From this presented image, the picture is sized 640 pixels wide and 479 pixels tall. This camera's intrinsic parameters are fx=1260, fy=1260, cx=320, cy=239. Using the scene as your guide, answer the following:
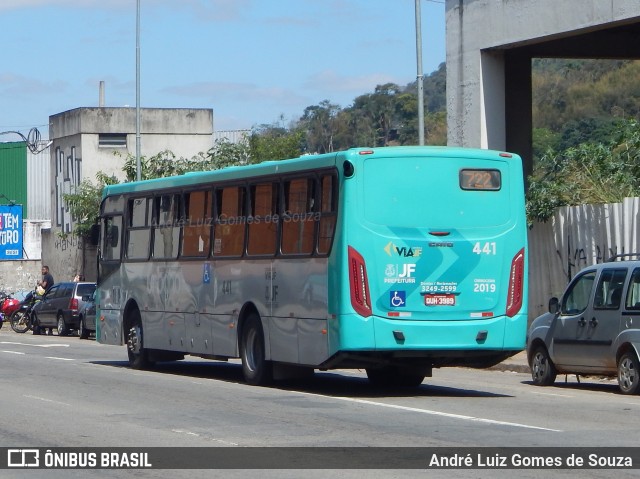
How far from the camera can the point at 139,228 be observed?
2208 cm

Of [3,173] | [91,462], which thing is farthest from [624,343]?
[3,173]

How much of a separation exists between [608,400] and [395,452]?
604 cm

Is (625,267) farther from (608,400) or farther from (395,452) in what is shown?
(395,452)

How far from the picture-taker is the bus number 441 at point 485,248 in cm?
1625

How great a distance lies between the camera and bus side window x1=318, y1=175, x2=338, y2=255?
16047 mm

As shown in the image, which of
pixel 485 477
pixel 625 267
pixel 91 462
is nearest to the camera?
pixel 485 477

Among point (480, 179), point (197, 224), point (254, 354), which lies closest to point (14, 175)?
point (197, 224)

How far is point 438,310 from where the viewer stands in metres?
16.0

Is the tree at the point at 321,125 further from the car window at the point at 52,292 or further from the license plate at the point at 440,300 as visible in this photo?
the license plate at the point at 440,300

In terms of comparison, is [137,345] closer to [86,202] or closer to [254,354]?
[254,354]

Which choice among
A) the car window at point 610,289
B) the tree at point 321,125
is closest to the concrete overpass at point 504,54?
the car window at point 610,289

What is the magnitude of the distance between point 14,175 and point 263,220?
5341 centimetres

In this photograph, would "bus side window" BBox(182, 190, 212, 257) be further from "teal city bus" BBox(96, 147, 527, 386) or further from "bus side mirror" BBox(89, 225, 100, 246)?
"bus side mirror" BBox(89, 225, 100, 246)

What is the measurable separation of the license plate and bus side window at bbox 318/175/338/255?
1404 millimetres
